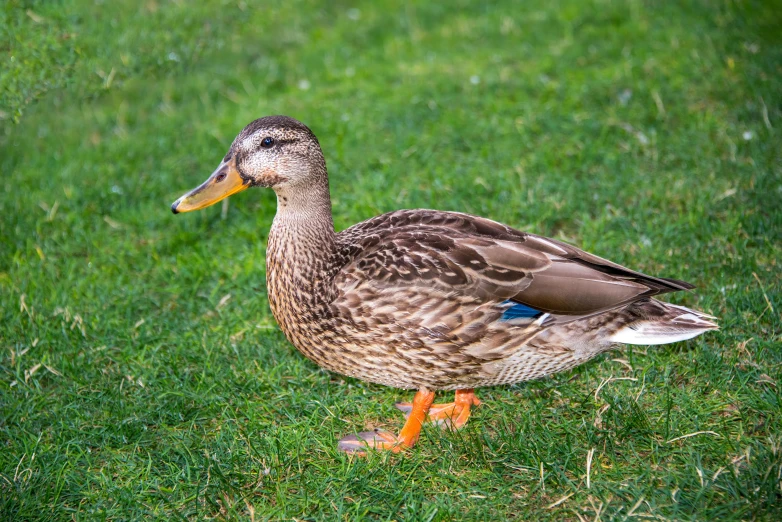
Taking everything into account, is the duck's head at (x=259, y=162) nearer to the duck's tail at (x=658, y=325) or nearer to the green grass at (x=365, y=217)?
the green grass at (x=365, y=217)

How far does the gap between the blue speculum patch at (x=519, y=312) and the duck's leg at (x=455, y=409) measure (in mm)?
549

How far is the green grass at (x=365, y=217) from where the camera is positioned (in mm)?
3402

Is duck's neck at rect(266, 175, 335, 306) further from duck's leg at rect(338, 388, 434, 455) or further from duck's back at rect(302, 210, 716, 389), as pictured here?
duck's leg at rect(338, 388, 434, 455)

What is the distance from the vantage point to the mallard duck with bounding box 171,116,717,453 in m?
3.54

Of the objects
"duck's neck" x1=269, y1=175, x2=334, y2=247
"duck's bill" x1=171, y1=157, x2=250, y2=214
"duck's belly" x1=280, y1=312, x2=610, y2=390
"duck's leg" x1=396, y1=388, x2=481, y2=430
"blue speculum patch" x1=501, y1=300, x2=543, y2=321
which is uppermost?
"duck's bill" x1=171, y1=157, x2=250, y2=214

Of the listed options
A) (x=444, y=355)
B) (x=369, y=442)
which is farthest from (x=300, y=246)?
(x=369, y=442)

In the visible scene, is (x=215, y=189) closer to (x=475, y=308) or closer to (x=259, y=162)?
(x=259, y=162)

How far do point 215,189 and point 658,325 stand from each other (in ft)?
6.92

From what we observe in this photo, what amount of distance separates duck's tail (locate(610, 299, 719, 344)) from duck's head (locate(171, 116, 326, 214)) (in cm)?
166

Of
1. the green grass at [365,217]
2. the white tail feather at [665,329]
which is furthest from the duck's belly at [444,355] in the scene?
the green grass at [365,217]

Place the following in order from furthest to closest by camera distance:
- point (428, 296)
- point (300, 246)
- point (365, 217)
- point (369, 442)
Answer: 1. point (365, 217)
2. point (300, 246)
3. point (369, 442)
4. point (428, 296)

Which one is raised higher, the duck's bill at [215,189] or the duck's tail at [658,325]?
the duck's bill at [215,189]

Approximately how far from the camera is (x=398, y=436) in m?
3.71

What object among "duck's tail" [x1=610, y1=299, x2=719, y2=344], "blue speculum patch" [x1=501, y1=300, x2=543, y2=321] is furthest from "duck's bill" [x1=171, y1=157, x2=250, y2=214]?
"duck's tail" [x1=610, y1=299, x2=719, y2=344]
